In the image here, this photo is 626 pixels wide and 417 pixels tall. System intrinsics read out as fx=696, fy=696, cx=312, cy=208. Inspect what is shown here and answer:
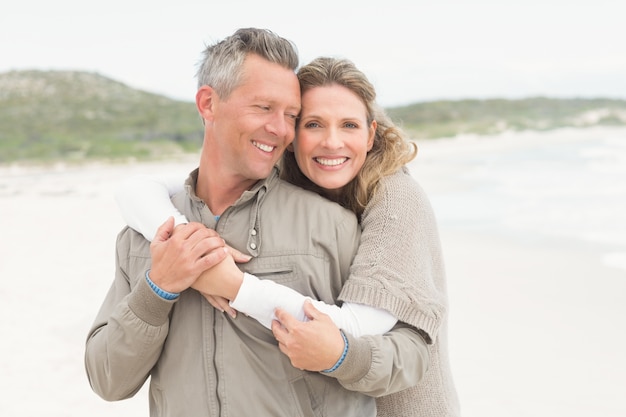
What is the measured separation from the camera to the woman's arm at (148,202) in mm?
2168

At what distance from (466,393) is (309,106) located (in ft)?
10.00

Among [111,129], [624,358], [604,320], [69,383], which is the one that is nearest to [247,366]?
[69,383]

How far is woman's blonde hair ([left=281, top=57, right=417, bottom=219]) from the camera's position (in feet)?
7.70

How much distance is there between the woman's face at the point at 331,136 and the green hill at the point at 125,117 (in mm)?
25152

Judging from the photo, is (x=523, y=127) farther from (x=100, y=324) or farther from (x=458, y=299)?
(x=100, y=324)

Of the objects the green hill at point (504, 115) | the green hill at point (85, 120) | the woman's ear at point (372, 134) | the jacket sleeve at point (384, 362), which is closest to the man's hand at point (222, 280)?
the jacket sleeve at point (384, 362)

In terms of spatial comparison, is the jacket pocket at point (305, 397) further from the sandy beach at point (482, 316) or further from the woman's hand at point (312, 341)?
the sandy beach at point (482, 316)

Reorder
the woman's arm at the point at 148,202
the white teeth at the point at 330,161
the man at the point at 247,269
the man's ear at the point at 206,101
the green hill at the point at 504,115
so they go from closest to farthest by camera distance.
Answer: the man at the point at 247,269
the woman's arm at the point at 148,202
the man's ear at the point at 206,101
the white teeth at the point at 330,161
the green hill at the point at 504,115

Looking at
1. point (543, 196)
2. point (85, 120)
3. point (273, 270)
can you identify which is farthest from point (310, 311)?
point (85, 120)

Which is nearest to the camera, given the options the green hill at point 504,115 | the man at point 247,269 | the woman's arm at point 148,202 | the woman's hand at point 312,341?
the woman's hand at point 312,341

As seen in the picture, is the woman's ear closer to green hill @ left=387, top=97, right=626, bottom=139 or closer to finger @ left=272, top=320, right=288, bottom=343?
finger @ left=272, top=320, right=288, bottom=343

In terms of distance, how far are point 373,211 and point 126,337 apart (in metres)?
0.83

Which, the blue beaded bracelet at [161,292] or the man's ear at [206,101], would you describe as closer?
the blue beaded bracelet at [161,292]

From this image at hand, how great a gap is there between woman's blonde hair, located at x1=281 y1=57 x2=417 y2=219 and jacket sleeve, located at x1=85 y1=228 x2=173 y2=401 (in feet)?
2.40
